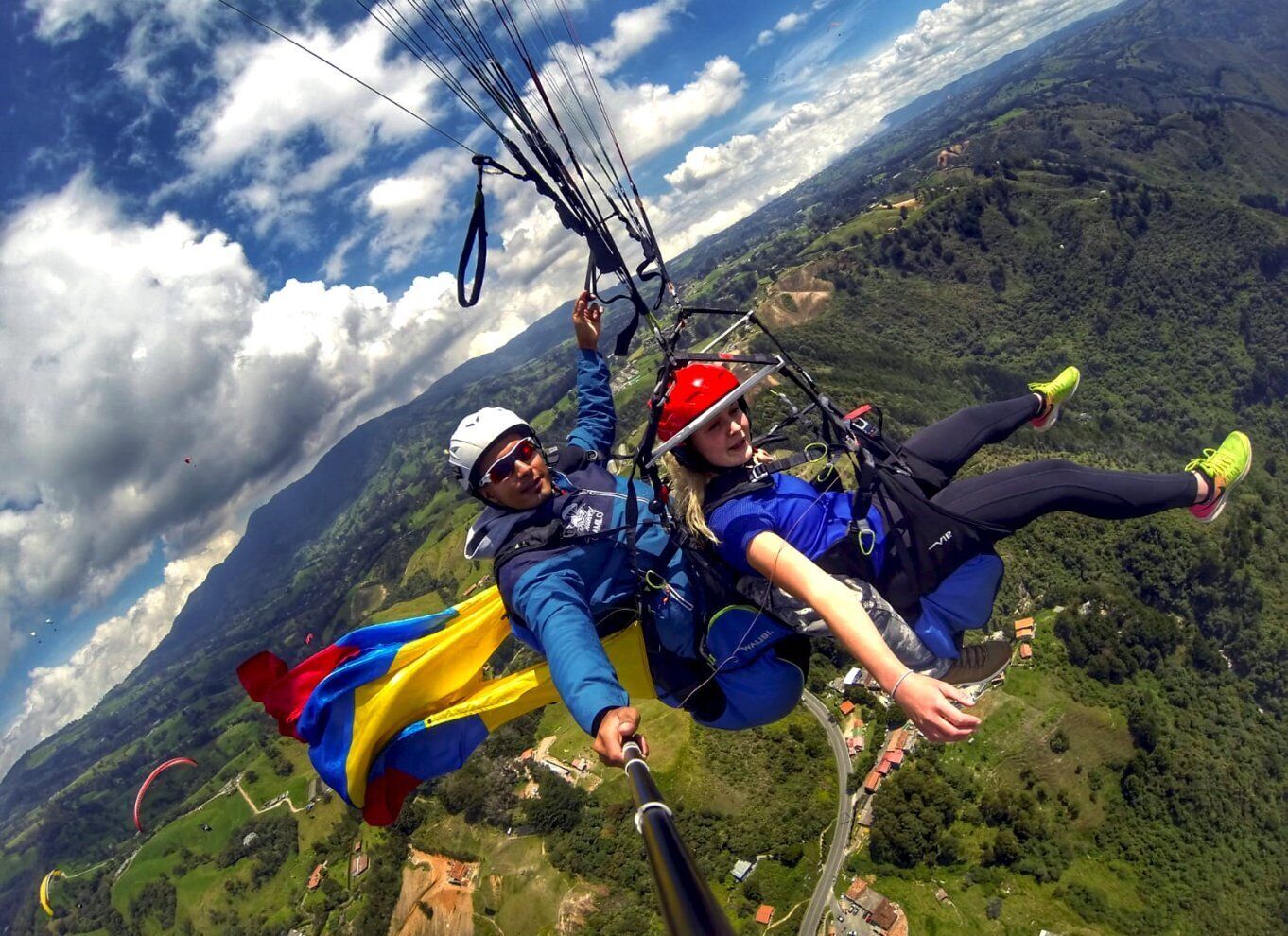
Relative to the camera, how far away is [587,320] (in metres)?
5.62

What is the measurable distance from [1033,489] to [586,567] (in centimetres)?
289

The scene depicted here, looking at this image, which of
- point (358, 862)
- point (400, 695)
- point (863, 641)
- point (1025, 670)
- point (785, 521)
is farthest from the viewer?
point (358, 862)

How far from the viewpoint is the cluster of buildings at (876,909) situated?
29141 millimetres

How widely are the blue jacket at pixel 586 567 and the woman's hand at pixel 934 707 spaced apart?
56.8 inches

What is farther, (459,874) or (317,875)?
(317,875)

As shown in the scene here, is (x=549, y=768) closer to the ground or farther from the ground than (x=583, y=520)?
closer to the ground

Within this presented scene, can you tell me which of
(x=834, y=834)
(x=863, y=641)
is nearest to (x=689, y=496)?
(x=863, y=641)

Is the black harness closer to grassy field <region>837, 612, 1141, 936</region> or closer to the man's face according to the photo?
the man's face

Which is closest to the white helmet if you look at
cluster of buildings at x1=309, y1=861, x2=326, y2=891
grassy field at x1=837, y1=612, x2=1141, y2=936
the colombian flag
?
the colombian flag

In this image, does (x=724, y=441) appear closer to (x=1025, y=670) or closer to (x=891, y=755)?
(x=891, y=755)

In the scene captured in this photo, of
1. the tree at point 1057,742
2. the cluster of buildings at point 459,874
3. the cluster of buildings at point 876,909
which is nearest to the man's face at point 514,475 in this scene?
the cluster of buildings at point 876,909

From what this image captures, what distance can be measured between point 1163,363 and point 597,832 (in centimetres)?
10289

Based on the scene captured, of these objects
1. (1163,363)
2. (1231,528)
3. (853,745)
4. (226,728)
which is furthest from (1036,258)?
(226,728)

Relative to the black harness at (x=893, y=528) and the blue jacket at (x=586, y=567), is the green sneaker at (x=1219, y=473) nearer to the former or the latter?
the black harness at (x=893, y=528)
